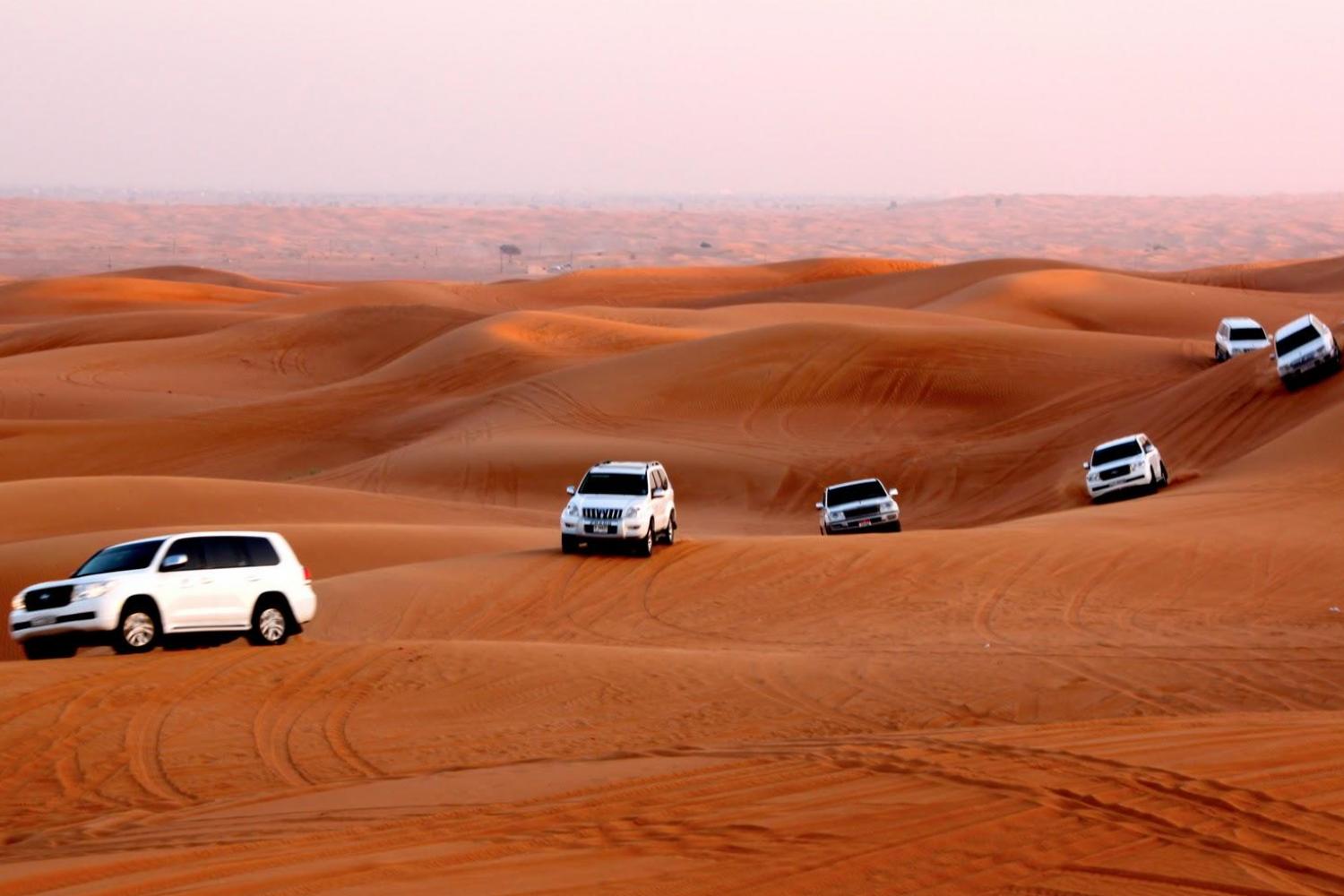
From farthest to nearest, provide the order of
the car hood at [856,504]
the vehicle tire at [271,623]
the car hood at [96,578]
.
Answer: the car hood at [856,504] → the vehicle tire at [271,623] → the car hood at [96,578]

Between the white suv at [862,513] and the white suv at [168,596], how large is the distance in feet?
45.7

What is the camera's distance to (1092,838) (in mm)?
8641

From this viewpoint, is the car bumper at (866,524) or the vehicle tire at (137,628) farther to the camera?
the car bumper at (866,524)

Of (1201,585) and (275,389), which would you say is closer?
(1201,585)

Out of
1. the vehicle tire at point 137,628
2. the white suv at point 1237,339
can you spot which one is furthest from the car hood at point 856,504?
the white suv at point 1237,339

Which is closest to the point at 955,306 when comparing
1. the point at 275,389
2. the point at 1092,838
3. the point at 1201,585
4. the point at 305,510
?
the point at 275,389

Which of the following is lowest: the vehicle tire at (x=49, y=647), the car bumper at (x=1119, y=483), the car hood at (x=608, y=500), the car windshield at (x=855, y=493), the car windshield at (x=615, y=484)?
the vehicle tire at (x=49, y=647)

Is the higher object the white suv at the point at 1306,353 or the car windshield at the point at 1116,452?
the white suv at the point at 1306,353

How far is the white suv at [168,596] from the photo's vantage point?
52.0ft

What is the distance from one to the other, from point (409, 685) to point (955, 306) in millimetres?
61166

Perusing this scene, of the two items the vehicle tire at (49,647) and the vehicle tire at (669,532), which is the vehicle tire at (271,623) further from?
the vehicle tire at (669,532)

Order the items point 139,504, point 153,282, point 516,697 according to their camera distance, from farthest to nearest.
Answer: point 153,282
point 139,504
point 516,697

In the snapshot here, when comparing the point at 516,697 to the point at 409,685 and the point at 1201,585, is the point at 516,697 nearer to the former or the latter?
the point at 409,685

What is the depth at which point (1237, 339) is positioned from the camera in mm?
44531
